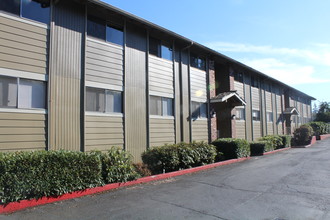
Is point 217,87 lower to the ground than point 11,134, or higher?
higher

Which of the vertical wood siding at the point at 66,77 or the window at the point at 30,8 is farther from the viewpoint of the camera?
the vertical wood siding at the point at 66,77

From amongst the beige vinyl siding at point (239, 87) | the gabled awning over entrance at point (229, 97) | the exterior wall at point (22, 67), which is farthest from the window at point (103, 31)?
the beige vinyl siding at point (239, 87)

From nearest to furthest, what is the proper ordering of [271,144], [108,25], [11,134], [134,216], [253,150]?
[134,216] → [11,134] → [108,25] → [253,150] → [271,144]

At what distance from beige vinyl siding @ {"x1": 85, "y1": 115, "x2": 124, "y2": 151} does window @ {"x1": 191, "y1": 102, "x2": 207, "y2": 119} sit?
557cm

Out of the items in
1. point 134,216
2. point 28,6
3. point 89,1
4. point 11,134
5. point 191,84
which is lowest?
point 134,216

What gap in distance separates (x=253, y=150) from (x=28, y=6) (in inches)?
604

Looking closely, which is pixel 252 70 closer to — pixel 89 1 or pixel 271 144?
pixel 271 144

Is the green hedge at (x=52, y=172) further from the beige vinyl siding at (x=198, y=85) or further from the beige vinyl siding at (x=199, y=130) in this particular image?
the beige vinyl siding at (x=198, y=85)

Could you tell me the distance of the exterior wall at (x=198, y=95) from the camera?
16203 mm

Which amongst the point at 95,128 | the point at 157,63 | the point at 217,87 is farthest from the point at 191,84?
the point at 95,128

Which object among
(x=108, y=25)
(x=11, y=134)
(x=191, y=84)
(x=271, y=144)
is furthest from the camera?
(x=271, y=144)

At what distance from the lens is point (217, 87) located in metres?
20.8

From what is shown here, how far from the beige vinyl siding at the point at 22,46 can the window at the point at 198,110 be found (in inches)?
354

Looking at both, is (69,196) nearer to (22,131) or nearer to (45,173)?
(45,173)
